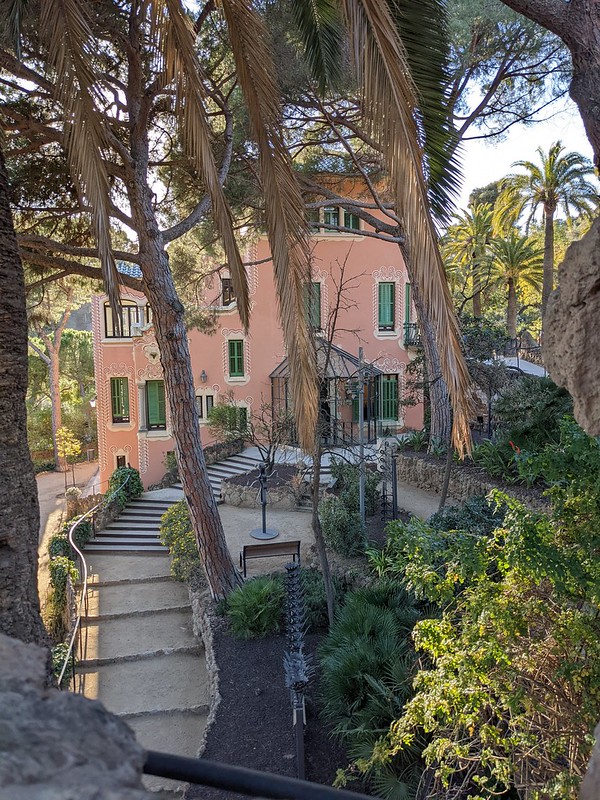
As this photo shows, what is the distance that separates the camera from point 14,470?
3.42 metres

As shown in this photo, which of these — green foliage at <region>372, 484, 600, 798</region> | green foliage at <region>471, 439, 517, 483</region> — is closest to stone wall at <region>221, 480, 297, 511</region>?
green foliage at <region>471, 439, 517, 483</region>

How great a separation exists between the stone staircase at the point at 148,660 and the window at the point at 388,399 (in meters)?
11.5

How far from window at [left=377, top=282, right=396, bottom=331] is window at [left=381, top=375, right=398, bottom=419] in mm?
2007

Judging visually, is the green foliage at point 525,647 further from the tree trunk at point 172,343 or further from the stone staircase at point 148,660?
the tree trunk at point 172,343

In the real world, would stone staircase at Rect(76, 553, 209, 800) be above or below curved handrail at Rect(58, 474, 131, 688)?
below

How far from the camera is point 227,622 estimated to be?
8953mm

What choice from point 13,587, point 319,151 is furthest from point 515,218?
point 13,587

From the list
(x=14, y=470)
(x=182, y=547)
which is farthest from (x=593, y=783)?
(x=182, y=547)

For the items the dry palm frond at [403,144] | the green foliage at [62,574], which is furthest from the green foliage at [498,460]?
the dry palm frond at [403,144]

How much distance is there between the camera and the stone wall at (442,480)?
11.4 meters

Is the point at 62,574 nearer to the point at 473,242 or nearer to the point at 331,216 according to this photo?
the point at 331,216

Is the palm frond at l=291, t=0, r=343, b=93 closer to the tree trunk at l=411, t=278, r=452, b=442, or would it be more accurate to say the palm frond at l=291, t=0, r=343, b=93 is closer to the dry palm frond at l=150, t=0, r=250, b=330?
the dry palm frond at l=150, t=0, r=250, b=330

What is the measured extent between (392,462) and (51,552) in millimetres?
8931

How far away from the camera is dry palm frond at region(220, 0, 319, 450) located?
3.93m
